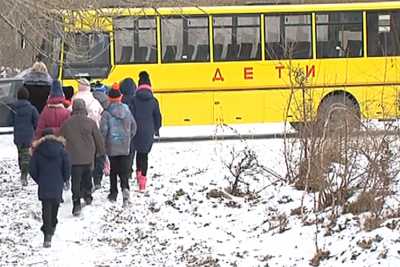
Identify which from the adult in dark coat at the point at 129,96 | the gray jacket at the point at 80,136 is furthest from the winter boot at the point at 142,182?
the gray jacket at the point at 80,136

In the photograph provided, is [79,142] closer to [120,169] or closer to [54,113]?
[54,113]

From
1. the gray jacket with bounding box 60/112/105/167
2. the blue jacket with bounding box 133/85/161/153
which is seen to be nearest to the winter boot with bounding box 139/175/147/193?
the blue jacket with bounding box 133/85/161/153

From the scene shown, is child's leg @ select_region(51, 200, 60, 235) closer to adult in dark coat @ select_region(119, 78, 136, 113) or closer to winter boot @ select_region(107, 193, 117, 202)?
winter boot @ select_region(107, 193, 117, 202)

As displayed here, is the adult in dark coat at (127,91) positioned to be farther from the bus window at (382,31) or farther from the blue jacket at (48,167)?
the bus window at (382,31)

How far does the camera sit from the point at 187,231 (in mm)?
9781

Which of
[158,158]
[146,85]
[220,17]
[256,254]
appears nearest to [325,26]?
[220,17]

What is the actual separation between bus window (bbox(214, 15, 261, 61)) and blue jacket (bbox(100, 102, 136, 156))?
834cm

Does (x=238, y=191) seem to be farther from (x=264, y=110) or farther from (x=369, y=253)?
(x=264, y=110)

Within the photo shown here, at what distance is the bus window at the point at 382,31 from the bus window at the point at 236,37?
8.84 feet

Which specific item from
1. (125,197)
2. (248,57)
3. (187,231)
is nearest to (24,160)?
(125,197)

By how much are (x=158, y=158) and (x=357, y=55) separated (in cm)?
673

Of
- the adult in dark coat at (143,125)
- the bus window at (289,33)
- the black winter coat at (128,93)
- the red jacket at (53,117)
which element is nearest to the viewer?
the red jacket at (53,117)

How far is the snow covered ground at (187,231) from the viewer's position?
8.03 metres

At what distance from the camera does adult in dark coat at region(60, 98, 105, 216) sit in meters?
10.0
